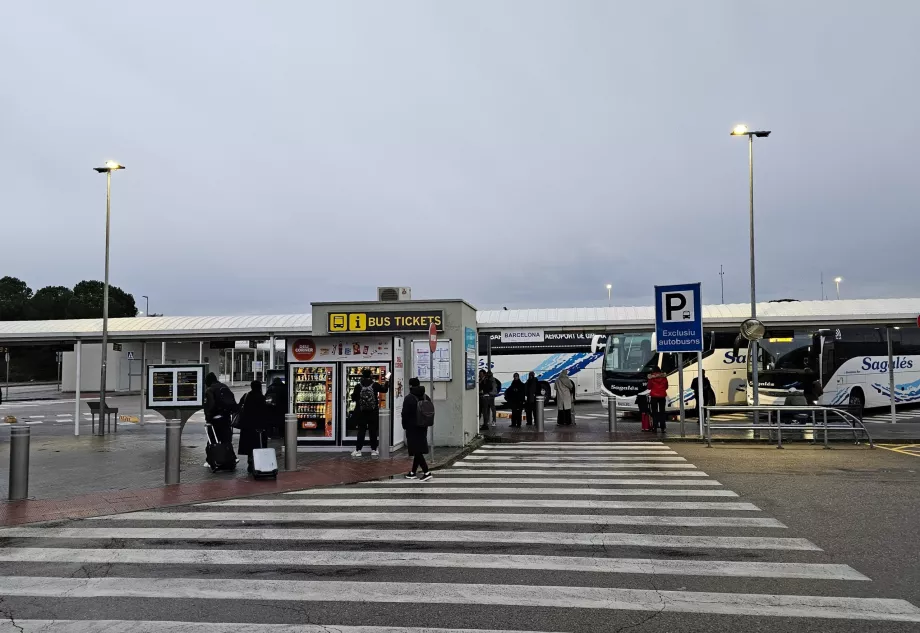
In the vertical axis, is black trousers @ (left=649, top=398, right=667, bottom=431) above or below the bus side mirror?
below

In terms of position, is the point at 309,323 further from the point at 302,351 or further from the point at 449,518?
the point at 449,518

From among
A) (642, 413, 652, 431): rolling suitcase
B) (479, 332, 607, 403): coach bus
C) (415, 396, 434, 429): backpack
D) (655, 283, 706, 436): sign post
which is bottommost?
(642, 413, 652, 431): rolling suitcase

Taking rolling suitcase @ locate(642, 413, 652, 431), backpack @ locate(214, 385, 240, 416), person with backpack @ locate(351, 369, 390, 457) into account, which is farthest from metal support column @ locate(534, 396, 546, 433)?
backpack @ locate(214, 385, 240, 416)

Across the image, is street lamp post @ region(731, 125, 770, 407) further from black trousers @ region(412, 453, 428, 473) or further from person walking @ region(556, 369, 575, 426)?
black trousers @ region(412, 453, 428, 473)

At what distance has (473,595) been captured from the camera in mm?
5594

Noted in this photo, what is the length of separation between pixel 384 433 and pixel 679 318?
344 inches

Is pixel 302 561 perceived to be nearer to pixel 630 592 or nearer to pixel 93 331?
pixel 630 592

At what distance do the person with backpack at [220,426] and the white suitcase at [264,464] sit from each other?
3.63ft

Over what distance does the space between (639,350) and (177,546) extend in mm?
20887

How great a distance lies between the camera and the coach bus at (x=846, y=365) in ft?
80.6

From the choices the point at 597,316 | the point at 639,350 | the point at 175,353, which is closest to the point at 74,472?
the point at 639,350

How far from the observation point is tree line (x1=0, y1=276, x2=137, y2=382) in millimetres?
73812

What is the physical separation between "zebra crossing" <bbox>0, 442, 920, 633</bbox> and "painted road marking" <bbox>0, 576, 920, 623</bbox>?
0.02 metres

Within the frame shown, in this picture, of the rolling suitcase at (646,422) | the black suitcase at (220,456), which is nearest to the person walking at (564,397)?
the rolling suitcase at (646,422)
